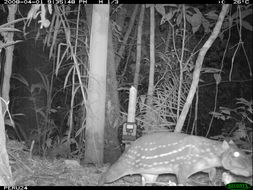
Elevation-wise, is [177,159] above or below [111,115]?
below

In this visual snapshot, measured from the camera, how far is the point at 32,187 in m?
2.83

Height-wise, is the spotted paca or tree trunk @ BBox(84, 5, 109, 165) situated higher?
tree trunk @ BBox(84, 5, 109, 165)

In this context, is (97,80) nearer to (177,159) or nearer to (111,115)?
(111,115)

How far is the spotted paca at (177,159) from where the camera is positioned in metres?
2.75

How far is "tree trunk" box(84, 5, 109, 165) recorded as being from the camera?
3.22 metres

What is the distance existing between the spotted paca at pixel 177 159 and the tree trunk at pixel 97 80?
394 millimetres

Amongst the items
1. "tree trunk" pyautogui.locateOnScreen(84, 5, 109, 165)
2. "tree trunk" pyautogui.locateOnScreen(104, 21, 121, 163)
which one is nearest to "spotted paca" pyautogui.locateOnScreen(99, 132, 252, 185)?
"tree trunk" pyautogui.locateOnScreen(84, 5, 109, 165)

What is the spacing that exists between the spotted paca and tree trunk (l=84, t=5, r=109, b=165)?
15.5 inches

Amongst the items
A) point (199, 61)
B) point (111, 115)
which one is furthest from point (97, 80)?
point (199, 61)

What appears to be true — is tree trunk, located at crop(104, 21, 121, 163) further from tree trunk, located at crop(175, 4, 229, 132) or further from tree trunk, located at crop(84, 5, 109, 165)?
tree trunk, located at crop(175, 4, 229, 132)

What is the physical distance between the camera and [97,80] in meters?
3.21

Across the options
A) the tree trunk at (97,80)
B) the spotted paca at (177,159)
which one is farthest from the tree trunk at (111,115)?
the spotted paca at (177,159)

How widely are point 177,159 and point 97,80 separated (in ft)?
3.04

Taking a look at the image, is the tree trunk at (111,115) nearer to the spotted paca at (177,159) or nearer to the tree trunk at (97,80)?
the tree trunk at (97,80)
